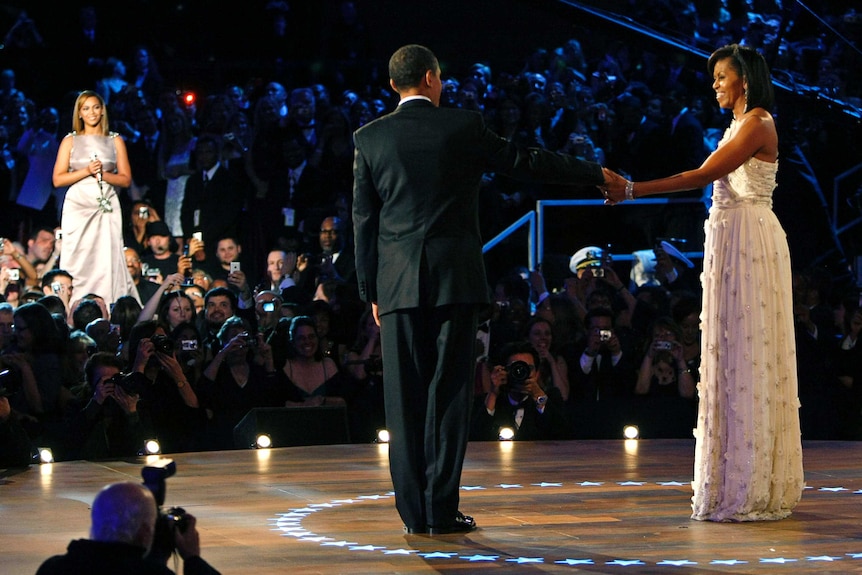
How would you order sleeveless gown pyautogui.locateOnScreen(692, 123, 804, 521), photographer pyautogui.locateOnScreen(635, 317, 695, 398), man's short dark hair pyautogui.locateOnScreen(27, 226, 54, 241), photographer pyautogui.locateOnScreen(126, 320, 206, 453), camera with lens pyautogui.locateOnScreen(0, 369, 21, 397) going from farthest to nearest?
man's short dark hair pyautogui.locateOnScreen(27, 226, 54, 241)
photographer pyautogui.locateOnScreen(635, 317, 695, 398)
photographer pyautogui.locateOnScreen(126, 320, 206, 453)
camera with lens pyautogui.locateOnScreen(0, 369, 21, 397)
sleeveless gown pyautogui.locateOnScreen(692, 123, 804, 521)

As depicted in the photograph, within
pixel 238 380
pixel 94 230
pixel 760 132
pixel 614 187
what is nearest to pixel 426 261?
pixel 614 187

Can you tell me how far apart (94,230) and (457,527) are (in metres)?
5.58

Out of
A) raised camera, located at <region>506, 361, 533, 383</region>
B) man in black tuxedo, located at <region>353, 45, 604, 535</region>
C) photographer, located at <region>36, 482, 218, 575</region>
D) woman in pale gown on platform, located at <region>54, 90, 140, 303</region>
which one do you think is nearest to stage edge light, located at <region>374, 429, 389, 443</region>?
raised camera, located at <region>506, 361, 533, 383</region>

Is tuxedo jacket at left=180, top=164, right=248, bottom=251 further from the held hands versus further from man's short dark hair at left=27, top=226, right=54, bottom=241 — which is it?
the held hands

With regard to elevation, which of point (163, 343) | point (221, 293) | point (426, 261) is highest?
point (221, 293)

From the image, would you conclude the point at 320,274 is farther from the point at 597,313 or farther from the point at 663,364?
the point at 663,364

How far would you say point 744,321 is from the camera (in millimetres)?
5273

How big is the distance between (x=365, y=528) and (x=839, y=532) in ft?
5.35

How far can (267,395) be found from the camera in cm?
806

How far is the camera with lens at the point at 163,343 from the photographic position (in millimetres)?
7562

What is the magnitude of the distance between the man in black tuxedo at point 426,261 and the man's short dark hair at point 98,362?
110 inches

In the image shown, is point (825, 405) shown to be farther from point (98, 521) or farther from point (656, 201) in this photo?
point (98, 521)

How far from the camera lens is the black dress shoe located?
484 centimetres

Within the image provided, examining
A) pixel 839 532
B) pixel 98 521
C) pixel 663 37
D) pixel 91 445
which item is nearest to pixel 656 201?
pixel 663 37
